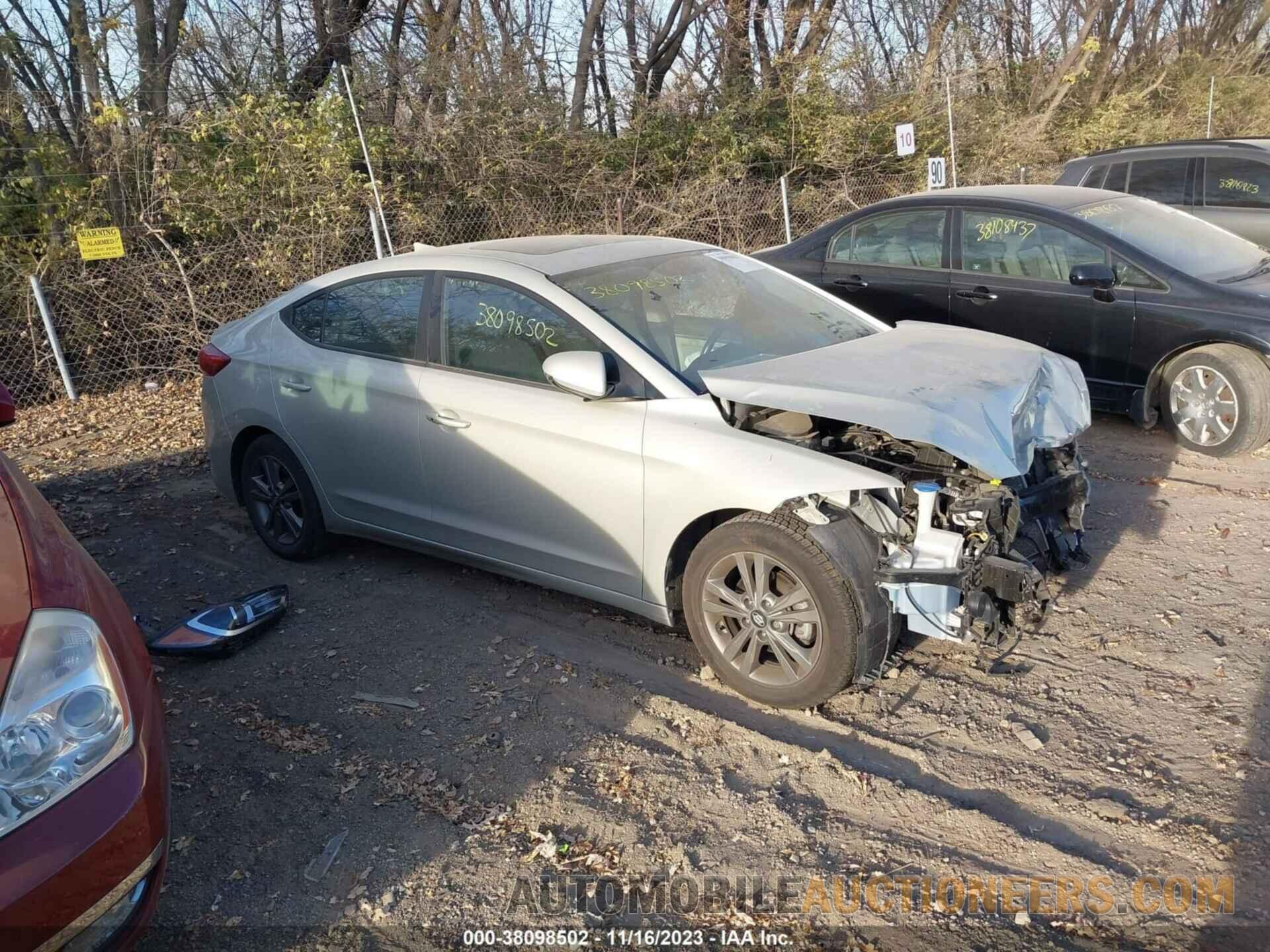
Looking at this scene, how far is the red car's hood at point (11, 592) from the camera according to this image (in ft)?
7.11

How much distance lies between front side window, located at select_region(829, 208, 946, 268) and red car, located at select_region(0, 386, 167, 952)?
6263 mm

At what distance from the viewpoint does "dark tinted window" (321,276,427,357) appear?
471cm

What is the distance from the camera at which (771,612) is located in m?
3.64

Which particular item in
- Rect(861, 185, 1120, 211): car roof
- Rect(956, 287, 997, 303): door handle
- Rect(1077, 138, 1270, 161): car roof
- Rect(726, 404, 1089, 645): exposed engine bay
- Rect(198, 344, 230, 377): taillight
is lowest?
Rect(726, 404, 1089, 645): exposed engine bay

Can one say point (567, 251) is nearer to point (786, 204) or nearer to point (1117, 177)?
point (1117, 177)

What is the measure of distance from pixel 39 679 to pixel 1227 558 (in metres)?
4.79

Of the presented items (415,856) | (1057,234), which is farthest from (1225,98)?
(415,856)

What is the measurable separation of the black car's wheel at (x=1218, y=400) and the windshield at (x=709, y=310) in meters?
2.52

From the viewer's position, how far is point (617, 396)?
396cm

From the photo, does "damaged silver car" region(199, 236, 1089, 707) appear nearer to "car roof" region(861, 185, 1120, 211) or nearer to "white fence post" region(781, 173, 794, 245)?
"car roof" region(861, 185, 1120, 211)

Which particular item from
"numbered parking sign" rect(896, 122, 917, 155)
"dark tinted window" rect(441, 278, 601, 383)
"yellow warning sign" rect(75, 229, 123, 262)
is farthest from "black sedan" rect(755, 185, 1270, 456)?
"yellow warning sign" rect(75, 229, 123, 262)

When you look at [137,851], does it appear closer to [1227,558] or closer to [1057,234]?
[1227,558]

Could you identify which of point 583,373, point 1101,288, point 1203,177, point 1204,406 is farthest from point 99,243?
point 1203,177

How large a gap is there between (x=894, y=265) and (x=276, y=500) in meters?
4.75
